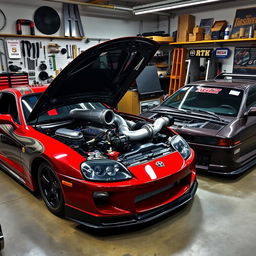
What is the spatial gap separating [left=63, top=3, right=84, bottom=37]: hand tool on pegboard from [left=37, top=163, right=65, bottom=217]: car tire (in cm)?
548

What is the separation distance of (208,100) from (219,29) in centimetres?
409

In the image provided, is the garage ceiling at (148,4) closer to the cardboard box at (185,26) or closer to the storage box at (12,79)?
the cardboard box at (185,26)

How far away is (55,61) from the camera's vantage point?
22.9ft

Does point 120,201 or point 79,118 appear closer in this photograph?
point 120,201

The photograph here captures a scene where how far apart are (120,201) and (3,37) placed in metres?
5.65

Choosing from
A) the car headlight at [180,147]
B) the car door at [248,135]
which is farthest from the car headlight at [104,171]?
the car door at [248,135]

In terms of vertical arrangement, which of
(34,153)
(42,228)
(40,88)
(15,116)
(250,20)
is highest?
(250,20)

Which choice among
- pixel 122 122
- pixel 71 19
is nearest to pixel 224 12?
pixel 71 19

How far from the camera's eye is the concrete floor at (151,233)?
2020mm

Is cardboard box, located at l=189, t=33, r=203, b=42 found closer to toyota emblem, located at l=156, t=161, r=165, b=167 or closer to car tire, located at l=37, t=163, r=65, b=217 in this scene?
toyota emblem, located at l=156, t=161, r=165, b=167

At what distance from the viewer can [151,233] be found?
7.22 ft

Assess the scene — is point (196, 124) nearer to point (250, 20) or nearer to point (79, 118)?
point (79, 118)

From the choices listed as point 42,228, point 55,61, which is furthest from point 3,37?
point 42,228

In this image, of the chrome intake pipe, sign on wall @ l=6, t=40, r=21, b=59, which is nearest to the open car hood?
the chrome intake pipe
